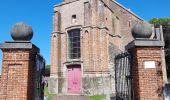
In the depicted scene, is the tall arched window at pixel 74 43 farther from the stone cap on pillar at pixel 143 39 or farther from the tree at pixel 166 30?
the stone cap on pillar at pixel 143 39

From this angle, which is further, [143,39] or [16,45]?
[143,39]

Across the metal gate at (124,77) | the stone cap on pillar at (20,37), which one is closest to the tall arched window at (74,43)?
the metal gate at (124,77)

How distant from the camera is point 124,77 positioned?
8586 millimetres

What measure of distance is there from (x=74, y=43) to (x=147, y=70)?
19.8m

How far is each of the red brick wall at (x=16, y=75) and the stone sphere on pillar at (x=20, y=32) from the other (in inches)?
14.4

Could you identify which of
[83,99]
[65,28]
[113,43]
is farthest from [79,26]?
[83,99]

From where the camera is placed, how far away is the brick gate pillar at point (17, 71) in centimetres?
661

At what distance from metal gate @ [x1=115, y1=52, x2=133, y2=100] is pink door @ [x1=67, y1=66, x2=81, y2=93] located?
1584 centimetres

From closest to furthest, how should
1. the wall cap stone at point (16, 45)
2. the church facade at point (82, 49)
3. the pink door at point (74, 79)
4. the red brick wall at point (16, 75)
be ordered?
the red brick wall at point (16, 75) → the wall cap stone at point (16, 45) → the church facade at point (82, 49) → the pink door at point (74, 79)

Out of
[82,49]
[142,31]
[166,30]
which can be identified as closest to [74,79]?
[82,49]

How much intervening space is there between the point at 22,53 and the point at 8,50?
0.41 m

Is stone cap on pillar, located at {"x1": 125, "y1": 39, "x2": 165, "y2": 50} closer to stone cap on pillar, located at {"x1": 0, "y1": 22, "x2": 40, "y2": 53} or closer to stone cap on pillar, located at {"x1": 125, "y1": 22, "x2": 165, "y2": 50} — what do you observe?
stone cap on pillar, located at {"x1": 125, "y1": 22, "x2": 165, "y2": 50}

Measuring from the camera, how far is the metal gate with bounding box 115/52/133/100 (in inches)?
303

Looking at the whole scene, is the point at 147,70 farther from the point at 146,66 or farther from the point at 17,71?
the point at 17,71
